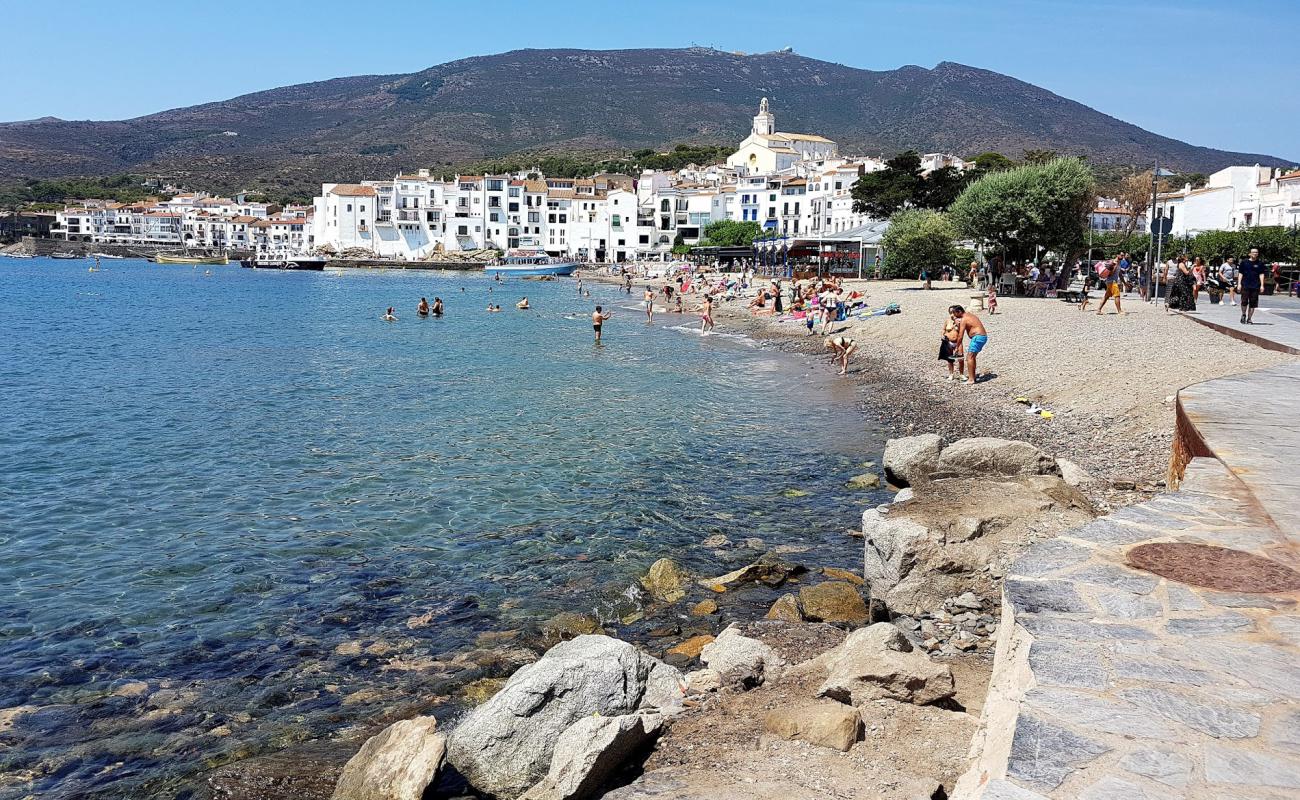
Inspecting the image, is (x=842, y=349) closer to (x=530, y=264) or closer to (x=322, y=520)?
(x=322, y=520)

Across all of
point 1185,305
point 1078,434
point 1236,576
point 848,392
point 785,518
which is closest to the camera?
point 1236,576

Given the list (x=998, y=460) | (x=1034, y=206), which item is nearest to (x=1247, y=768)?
(x=998, y=460)

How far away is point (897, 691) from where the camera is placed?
5668 mm

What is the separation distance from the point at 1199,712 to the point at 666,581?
591 centimetres

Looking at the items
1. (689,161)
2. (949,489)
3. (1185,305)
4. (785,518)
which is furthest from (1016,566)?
(689,161)

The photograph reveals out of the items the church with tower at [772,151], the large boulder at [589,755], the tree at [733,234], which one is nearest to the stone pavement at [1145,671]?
the large boulder at [589,755]

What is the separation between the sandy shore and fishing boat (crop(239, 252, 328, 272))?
10574 centimetres

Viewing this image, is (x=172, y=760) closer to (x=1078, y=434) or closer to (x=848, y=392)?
(x=1078, y=434)

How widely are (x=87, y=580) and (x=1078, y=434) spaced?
13105 millimetres

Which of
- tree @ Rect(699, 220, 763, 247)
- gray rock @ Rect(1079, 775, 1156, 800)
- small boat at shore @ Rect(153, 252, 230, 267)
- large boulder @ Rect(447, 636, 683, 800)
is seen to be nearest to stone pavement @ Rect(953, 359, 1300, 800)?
gray rock @ Rect(1079, 775, 1156, 800)

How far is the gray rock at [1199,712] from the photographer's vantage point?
345 centimetres

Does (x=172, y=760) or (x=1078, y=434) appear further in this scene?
(x=1078, y=434)

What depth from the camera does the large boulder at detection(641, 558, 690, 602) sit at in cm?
895

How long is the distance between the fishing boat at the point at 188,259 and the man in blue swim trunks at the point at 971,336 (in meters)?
142
